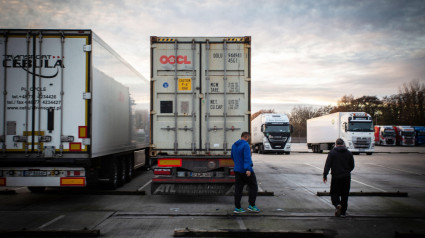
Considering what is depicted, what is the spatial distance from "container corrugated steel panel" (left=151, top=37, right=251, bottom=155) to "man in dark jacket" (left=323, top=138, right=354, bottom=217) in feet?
6.95

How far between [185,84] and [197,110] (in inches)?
27.3

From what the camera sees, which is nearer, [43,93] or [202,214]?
[202,214]

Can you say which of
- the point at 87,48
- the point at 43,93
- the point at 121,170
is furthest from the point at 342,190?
the point at 121,170

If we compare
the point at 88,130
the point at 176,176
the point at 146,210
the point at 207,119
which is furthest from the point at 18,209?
the point at 207,119

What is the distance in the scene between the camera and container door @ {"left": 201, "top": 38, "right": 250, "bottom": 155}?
898 centimetres

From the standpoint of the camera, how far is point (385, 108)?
75250 mm

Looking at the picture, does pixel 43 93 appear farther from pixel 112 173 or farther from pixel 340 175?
pixel 340 175

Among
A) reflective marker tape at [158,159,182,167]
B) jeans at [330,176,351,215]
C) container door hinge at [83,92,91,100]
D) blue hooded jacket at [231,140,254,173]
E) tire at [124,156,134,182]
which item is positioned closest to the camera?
jeans at [330,176,351,215]

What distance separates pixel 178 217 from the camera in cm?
762

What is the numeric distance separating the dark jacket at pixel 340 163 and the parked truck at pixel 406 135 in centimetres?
5731

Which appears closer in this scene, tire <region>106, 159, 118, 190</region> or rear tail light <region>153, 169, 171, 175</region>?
rear tail light <region>153, 169, 171, 175</region>

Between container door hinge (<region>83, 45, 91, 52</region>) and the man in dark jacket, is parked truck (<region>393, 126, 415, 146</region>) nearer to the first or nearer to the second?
the man in dark jacket

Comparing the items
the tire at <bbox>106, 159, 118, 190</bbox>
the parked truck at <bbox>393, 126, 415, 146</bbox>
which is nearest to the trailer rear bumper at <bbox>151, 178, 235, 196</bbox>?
the tire at <bbox>106, 159, 118, 190</bbox>

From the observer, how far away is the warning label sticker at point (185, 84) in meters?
9.03
